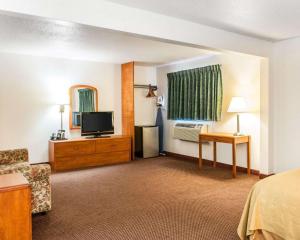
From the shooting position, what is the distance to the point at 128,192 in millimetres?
3916

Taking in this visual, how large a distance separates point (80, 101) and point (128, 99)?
110 cm

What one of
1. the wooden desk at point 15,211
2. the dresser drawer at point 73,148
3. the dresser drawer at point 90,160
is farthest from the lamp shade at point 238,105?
the wooden desk at point 15,211

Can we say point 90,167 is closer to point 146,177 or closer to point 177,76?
point 146,177

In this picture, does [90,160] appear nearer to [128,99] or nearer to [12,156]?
[128,99]

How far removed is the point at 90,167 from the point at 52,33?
282 cm

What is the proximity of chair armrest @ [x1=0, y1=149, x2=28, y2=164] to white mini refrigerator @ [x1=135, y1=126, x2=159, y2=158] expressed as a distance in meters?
3.04

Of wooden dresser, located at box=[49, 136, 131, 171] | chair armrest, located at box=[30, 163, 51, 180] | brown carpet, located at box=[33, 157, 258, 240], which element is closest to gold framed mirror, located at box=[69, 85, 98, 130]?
wooden dresser, located at box=[49, 136, 131, 171]

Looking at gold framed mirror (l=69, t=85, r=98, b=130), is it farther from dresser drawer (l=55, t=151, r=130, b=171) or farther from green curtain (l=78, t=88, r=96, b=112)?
dresser drawer (l=55, t=151, r=130, b=171)

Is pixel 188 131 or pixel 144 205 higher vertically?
pixel 188 131

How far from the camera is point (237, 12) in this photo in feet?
10.2

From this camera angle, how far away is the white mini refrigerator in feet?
21.4

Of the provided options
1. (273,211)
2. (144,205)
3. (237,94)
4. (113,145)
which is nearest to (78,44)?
(113,145)

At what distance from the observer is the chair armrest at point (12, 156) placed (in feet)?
Answer: 12.7

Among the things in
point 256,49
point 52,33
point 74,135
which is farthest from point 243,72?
point 74,135
